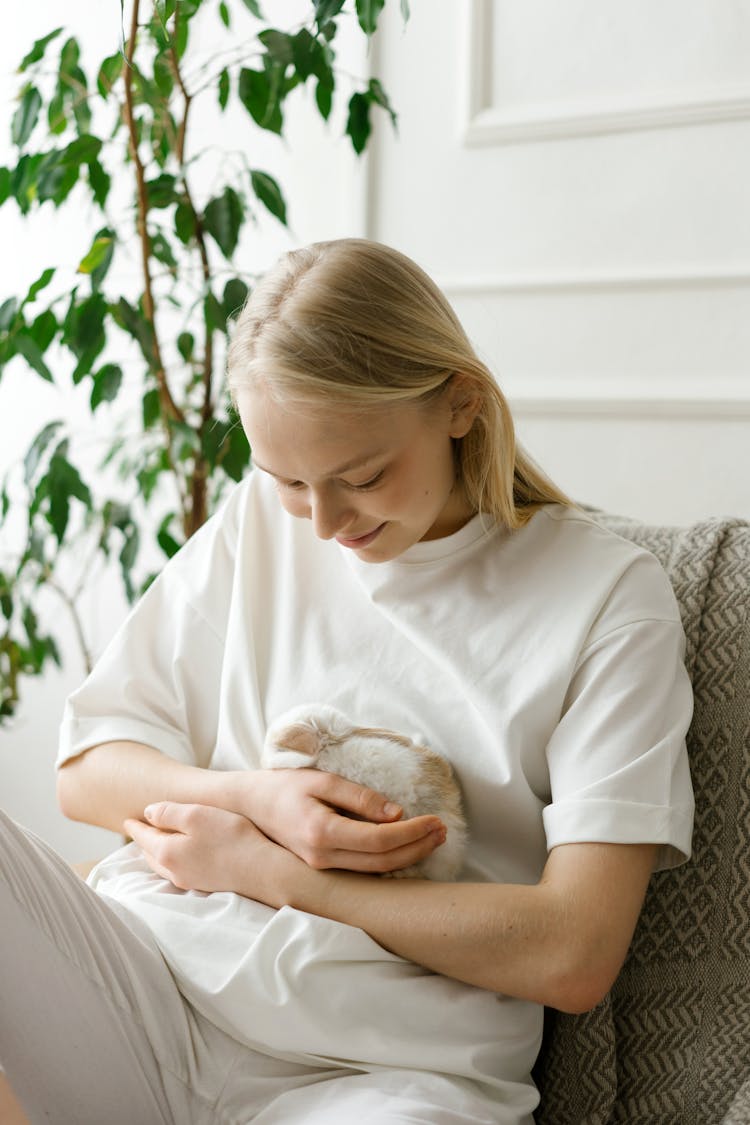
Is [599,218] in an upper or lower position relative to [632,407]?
upper

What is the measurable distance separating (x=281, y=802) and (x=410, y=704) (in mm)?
179

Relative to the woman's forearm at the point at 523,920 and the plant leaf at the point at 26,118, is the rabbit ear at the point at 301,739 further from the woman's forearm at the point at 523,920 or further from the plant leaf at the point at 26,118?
the plant leaf at the point at 26,118

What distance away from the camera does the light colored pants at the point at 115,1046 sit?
1.03m

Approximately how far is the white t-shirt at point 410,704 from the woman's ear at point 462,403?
11 centimetres

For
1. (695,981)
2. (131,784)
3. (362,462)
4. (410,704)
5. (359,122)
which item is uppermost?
→ (359,122)

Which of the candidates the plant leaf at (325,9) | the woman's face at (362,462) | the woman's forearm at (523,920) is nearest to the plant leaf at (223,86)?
the plant leaf at (325,9)

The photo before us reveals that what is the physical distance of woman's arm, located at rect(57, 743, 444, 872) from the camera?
1078mm

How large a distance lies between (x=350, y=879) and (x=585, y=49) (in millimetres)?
1379

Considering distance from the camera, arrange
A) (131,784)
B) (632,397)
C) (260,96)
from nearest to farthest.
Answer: (131,784) < (260,96) < (632,397)

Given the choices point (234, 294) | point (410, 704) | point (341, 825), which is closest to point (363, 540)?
point (410, 704)

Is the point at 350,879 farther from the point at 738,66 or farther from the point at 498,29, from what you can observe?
the point at 498,29

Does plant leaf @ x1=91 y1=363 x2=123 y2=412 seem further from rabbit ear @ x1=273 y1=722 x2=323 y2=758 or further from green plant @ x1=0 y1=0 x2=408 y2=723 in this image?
rabbit ear @ x1=273 y1=722 x2=323 y2=758

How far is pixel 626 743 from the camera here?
1103mm

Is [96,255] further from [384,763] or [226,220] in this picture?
[384,763]
